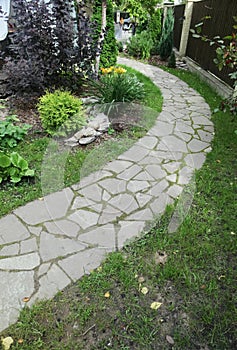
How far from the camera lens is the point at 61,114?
3.49 metres

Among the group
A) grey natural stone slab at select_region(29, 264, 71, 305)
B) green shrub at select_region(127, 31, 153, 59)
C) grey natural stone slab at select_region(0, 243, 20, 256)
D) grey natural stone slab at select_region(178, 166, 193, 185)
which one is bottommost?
grey natural stone slab at select_region(29, 264, 71, 305)

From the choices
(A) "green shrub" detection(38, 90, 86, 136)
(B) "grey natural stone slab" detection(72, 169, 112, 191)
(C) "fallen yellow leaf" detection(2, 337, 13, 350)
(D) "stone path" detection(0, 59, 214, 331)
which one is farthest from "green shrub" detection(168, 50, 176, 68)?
(C) "fallen yellow leaf" detection(2, 337, 13, 350)

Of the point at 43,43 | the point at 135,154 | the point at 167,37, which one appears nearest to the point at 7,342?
the point at 135,154

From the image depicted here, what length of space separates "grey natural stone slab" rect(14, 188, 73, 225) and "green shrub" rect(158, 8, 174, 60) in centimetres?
765

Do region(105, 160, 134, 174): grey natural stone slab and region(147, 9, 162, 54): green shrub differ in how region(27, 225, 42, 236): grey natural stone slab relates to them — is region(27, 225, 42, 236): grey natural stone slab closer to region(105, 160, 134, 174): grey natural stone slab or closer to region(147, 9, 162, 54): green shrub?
region(105, 160, 134, 174): grey natural stone slab

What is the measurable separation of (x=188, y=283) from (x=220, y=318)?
0.90 ft

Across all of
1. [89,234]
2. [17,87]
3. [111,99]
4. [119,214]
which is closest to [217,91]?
[111,99]

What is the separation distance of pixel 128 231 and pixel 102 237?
0.74 ft

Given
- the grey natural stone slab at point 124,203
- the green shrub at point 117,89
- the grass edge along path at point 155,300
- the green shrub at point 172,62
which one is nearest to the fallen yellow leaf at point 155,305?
the grass edge along path at point 155,300

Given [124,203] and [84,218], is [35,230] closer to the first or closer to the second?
[84,218]

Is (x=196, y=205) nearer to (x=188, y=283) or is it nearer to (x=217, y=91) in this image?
(x=188, y=283)

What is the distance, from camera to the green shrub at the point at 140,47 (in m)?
8.84

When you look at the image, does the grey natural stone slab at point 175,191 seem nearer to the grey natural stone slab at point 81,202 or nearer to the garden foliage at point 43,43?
the grey natural stone slab at point 81,202

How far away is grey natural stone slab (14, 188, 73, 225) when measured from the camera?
2320 mm
